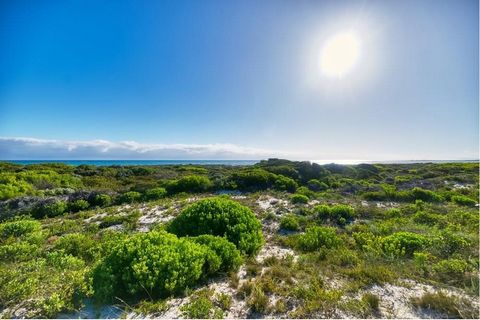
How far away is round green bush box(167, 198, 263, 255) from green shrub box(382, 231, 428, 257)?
12.0ft

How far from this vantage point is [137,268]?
3988mm

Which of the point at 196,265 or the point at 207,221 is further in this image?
the point at 207,221

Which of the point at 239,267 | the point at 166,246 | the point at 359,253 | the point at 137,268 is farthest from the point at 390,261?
the point at 137,268

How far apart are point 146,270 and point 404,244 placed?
695cm

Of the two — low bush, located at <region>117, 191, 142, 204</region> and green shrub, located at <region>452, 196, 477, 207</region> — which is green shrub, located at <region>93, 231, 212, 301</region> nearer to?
low bush, located at <region>117, 191, 142, 204</region>

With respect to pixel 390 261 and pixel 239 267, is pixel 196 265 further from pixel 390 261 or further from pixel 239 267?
pixel 390 261

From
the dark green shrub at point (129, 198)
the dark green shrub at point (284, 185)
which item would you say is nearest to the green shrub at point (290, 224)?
the dark green shrub at point (284, 185)

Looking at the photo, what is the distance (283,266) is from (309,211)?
6.62 metres

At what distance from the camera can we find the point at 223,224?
6.54 m

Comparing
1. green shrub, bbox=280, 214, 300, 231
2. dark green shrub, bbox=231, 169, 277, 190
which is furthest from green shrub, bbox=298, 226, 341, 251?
dark green shrub, bbox=231, 169, 277, 190

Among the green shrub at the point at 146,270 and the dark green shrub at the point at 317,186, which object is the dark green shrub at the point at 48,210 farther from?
the dark green shrub at the point at 317,186

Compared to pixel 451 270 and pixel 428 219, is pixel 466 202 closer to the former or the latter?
pixel 428 219

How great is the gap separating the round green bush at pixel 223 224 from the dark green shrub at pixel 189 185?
1207 centimetres

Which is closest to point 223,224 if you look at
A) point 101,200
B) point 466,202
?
point 101,200
